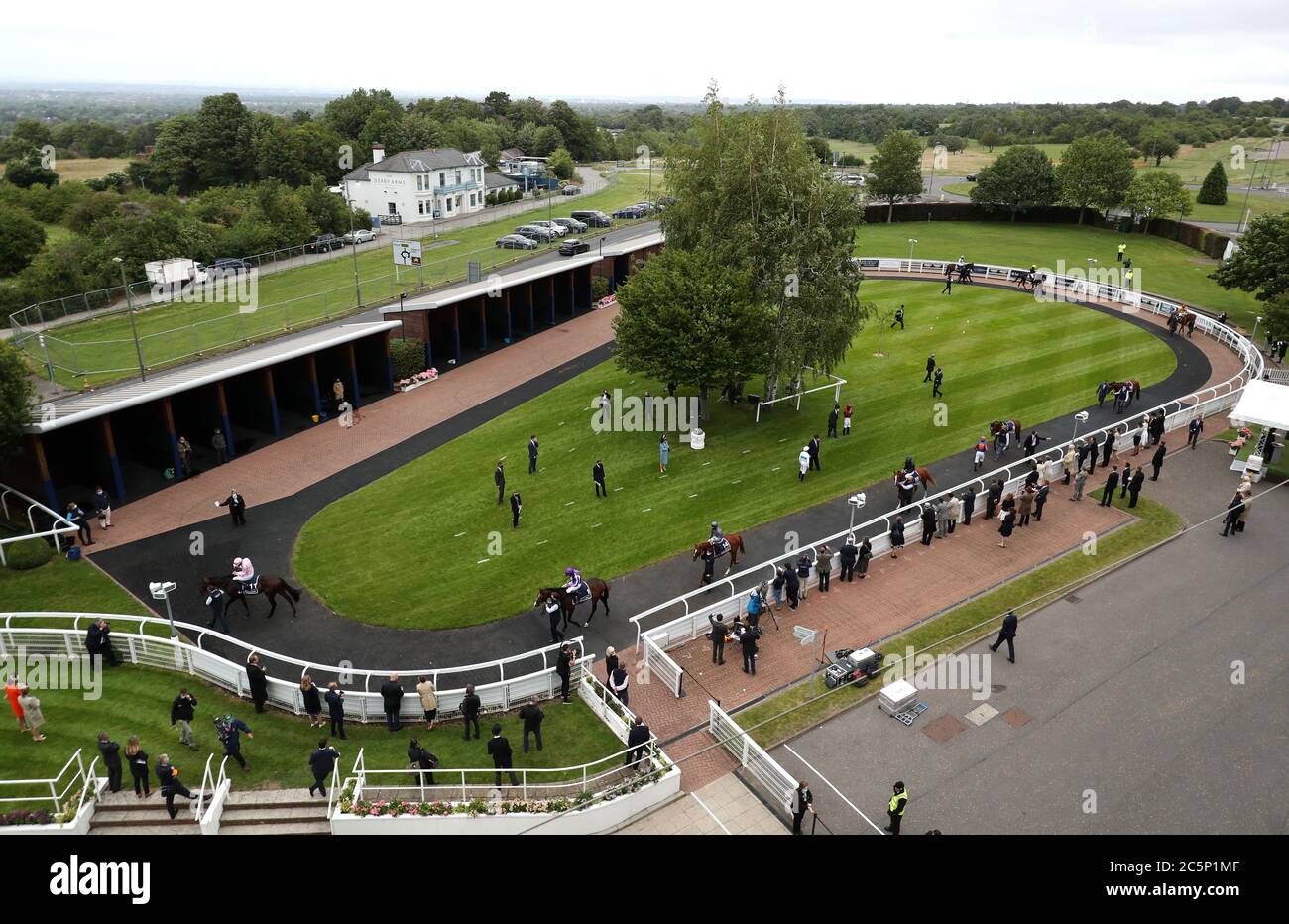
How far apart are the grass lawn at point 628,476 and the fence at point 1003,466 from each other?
93.7 inches

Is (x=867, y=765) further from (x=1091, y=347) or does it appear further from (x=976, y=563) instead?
(x=1091, y=347)

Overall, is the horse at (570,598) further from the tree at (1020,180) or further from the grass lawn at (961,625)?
the tree at (1020,180)

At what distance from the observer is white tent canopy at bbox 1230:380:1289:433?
25.7 metres

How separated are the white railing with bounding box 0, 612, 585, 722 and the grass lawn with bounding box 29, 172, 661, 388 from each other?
1262 cm

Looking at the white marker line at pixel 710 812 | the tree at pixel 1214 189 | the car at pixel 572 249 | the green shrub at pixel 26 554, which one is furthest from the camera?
the tree at pixel 1214 189

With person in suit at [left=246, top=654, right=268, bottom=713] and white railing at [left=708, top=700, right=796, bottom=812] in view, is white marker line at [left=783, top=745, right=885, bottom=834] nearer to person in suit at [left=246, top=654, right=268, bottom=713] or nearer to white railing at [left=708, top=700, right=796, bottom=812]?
white railing at [left=708, top=700, right=796, bottom=812]

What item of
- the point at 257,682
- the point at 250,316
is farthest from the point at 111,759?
the point at 250,316

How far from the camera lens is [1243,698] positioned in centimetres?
1698

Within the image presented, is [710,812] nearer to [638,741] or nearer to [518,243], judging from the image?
[638,741]

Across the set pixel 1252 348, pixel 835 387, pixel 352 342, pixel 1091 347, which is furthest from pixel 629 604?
pixel 1252 348

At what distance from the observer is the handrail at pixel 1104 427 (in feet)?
65.6

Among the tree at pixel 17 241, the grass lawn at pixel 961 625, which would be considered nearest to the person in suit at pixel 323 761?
the grass lawn at pixel 961 625

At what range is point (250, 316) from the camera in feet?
Result: 109

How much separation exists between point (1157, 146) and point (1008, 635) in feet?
394
